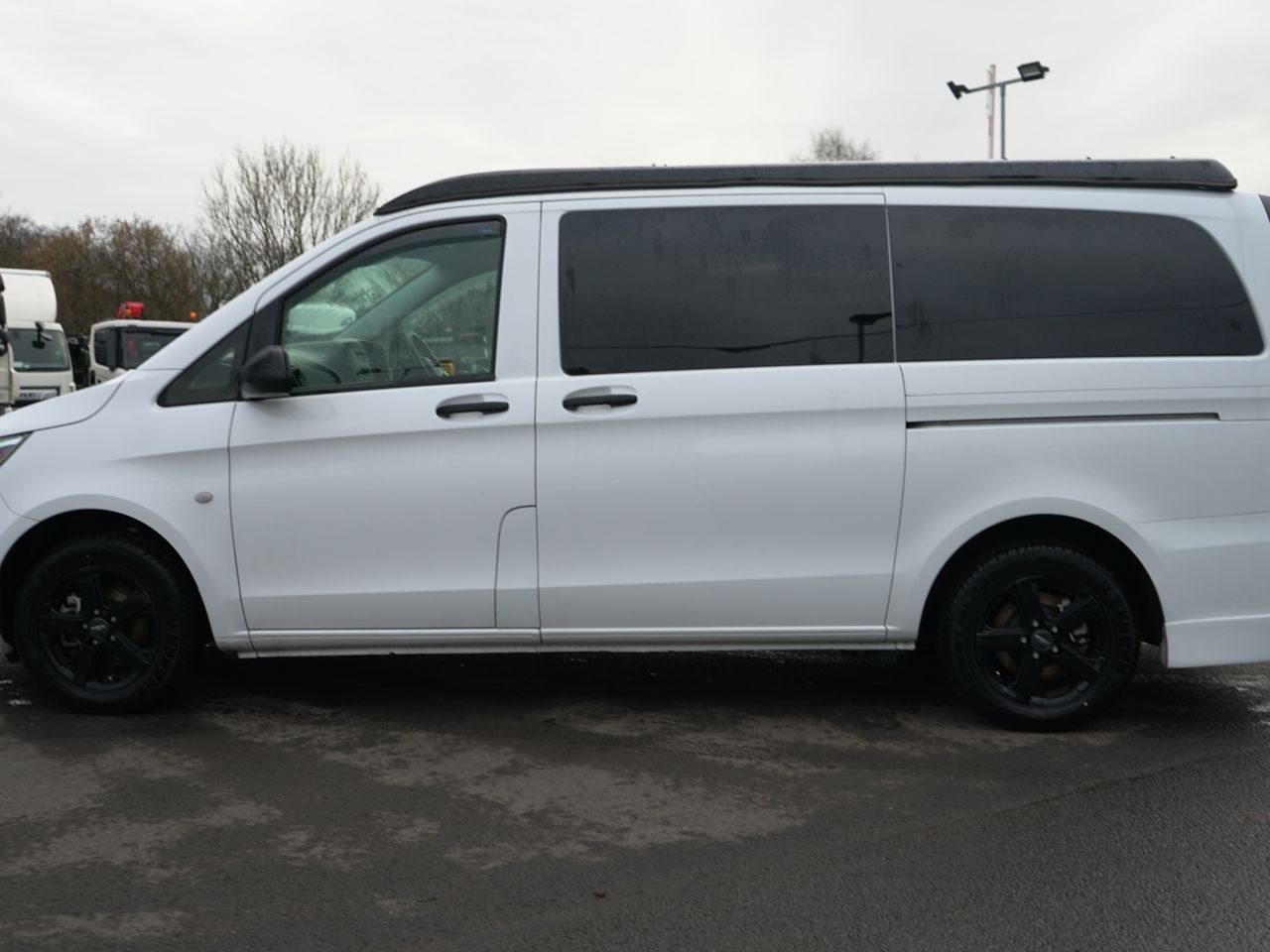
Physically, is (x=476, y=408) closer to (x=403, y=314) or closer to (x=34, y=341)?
(x=403, y=314)

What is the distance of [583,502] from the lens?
176 inches

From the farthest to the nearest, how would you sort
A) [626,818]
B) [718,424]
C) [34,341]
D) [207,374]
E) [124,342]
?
[124,342] < [34,341] < [207,374] < [718,424] < [626,818]

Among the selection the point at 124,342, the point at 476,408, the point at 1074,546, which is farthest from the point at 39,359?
the point at 1074,546

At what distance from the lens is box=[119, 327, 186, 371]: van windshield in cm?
2741

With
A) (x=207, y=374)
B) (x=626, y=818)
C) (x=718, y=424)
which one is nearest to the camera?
(x=626, y=818)

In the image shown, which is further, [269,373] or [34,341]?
[34,341]

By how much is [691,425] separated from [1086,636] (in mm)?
1651

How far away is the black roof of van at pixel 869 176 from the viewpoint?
14.9 ft

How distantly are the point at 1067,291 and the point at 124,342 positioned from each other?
2637cm

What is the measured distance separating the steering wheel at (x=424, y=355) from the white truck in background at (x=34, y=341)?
901 inches

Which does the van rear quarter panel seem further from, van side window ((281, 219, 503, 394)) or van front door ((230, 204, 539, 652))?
van side window ((281, 219, 503, 394))

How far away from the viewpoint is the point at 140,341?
2770cm

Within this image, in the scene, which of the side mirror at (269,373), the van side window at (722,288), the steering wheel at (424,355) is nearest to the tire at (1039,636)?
the van side window at (722,288)

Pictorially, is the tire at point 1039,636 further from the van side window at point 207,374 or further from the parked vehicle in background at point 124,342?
the parked vehicle in background at point 124,342
